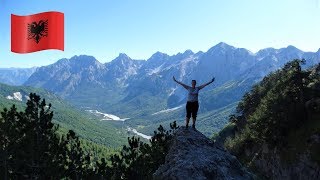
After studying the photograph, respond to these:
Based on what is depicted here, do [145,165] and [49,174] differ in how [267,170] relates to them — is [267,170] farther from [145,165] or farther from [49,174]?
[49,174]

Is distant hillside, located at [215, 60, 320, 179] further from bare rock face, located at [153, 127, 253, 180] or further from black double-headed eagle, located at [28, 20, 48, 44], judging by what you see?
black double-headed eagle, located at [28, 20, 48, 44]

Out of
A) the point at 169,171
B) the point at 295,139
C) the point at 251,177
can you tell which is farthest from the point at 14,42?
the point at 295,139

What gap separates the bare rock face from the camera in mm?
25047

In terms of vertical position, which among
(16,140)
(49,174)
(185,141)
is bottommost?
(49,174)

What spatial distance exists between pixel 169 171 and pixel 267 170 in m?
80.2

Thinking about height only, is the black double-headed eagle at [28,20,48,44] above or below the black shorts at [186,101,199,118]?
above

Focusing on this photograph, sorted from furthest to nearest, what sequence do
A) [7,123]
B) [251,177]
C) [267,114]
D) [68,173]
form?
[267,114], [68,173], [7,123], [251,177]

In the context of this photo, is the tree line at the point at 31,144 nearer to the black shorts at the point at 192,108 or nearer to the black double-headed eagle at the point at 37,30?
the black shorts at the point at 192,108

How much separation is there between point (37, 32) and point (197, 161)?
1257cm

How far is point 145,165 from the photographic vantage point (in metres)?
76.6

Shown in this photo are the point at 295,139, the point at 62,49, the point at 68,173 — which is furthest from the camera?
the point at 295,139

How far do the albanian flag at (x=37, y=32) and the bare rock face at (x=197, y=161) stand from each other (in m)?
9.84

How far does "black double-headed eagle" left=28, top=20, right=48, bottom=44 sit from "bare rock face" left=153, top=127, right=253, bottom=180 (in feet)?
36.5

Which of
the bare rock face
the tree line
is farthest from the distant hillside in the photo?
the bare rock face
